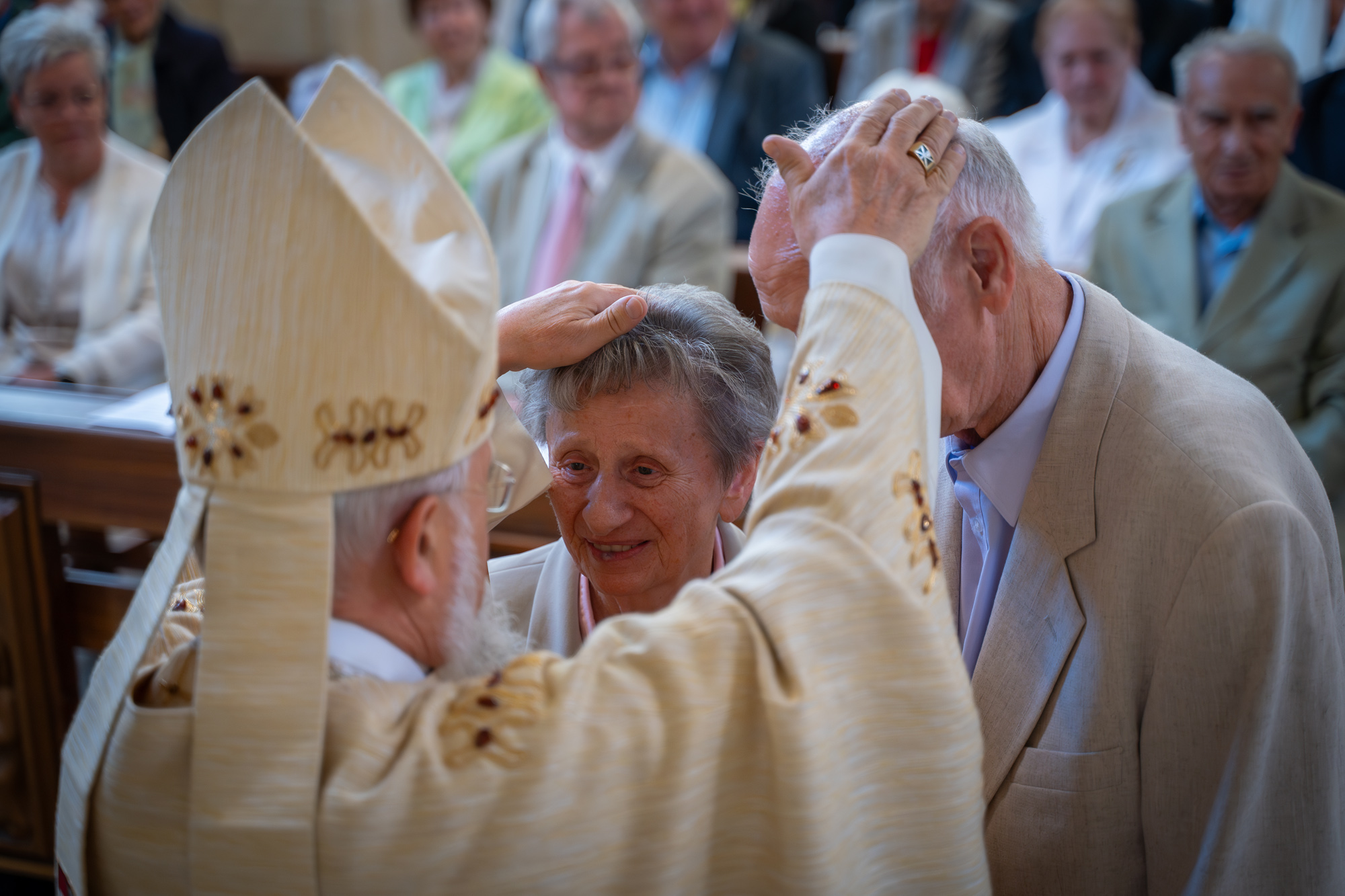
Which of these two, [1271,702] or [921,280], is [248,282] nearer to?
[921,280]

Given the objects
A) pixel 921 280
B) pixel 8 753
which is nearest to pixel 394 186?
pixel 921 280

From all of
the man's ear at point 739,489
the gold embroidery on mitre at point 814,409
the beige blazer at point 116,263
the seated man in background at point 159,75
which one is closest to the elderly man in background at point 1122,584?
the gold embroidery on mitre at point 814,409

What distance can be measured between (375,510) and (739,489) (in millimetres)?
956

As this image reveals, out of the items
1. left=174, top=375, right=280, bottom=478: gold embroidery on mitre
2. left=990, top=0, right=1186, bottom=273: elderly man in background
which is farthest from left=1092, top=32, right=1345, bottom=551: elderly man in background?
left=174, top=375, right=280, bottom=478: gold embroidery on mitre

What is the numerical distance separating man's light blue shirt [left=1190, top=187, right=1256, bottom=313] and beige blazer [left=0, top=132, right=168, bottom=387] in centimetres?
389

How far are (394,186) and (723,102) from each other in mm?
5021

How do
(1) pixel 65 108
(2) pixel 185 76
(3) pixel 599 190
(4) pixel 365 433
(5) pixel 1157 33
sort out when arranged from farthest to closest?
(2) pixel 185 76 → (5) pixel 1157 33 → (3) pixel 599 190 → (1) pixel 65 108 → (4) pixel 365 433

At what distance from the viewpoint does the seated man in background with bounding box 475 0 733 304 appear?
4.63 meters

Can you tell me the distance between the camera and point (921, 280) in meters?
1.52

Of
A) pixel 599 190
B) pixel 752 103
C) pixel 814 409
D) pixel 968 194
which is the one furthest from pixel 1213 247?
pixel 814 409

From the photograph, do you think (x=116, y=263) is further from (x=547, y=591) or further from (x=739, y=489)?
(x=739, y=489)

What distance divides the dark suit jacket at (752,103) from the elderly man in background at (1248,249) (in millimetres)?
2266

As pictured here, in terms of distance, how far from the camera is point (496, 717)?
43.3 inches

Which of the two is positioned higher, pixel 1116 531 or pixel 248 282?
pixel 248 282
